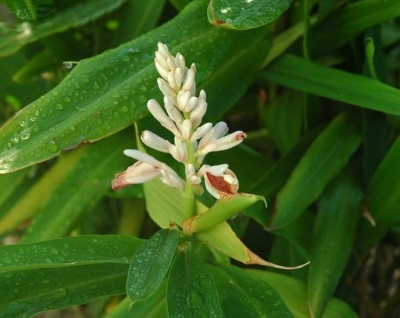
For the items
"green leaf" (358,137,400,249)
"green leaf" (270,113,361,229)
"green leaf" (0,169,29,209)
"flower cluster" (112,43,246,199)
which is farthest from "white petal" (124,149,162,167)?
"green leaf" (0,169,29,209)

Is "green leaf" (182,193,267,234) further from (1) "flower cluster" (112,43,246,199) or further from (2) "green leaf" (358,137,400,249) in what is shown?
(2) "green leaf" (358,137,400,249)

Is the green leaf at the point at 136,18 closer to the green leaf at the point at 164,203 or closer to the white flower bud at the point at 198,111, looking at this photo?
the green leaf at the point at 164,203

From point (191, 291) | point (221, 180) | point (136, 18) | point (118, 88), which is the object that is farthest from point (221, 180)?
point (136, 18)

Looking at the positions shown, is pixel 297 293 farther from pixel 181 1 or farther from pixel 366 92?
pixel 181 1

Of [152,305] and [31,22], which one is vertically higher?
[31,22]

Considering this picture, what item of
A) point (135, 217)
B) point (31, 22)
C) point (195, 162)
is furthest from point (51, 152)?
point (135, 217)
